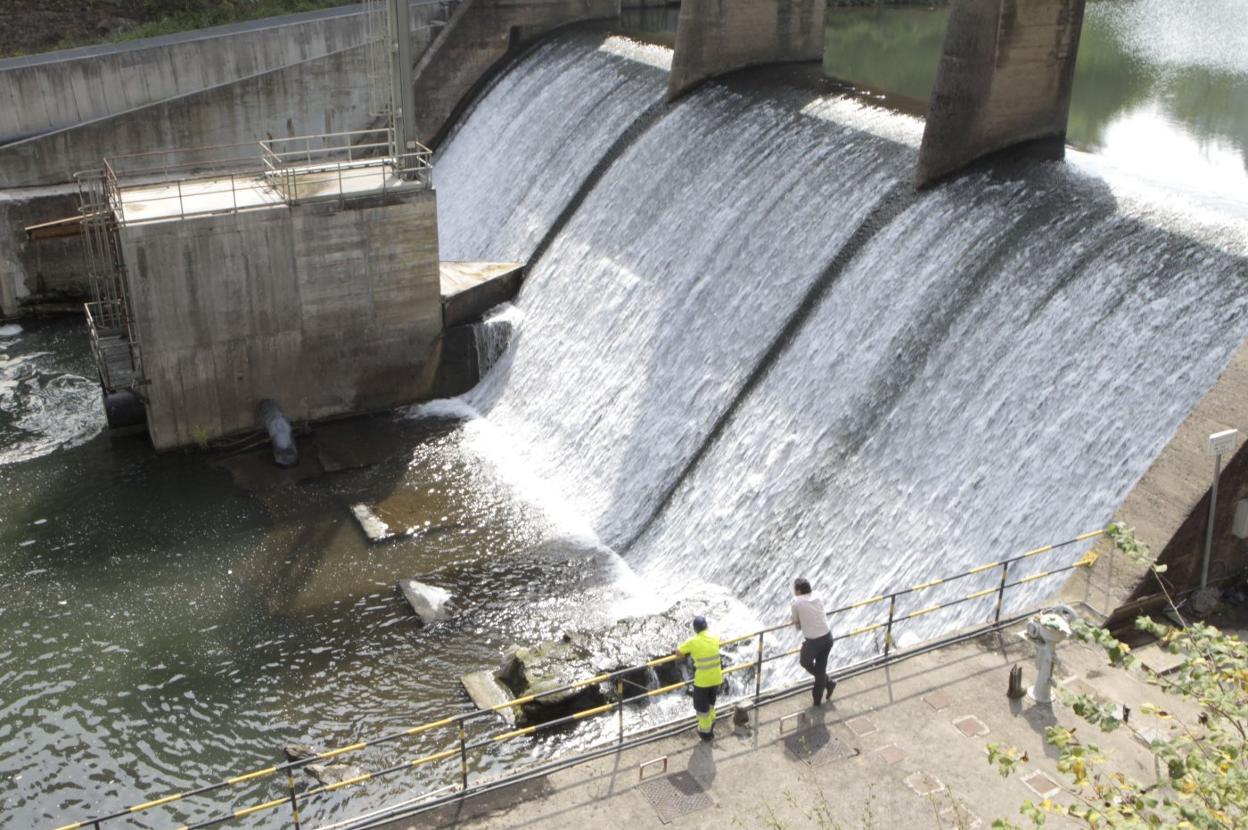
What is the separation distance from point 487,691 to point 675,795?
564 cm

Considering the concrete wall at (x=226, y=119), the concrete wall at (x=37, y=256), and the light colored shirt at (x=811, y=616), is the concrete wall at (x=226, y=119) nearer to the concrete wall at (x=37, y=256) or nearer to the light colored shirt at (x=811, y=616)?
the concrete wall at (x=37, y=256)

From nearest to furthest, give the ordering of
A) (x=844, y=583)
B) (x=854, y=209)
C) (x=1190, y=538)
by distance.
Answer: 1. (x=1190, y=538)
2. (x=844, y=583)
3. (x=854, y=209)

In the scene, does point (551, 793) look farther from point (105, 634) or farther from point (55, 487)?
point (55, 487)

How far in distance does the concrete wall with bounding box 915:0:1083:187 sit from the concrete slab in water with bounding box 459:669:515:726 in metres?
10.7

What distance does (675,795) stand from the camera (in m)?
11.0

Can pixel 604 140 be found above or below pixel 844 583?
above

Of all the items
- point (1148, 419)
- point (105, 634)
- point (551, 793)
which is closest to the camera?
point (551, 793)

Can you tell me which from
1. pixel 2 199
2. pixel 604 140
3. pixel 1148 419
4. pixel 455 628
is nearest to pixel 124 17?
pixel 2 199

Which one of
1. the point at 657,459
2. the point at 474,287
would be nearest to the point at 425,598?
the point at 657,459

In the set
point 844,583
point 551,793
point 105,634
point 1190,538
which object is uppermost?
point 1190,538

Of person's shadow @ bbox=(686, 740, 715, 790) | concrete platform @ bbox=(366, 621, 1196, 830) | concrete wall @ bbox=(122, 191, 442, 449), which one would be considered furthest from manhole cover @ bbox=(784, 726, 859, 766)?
concrete wall @ bbox=(122, 191, 442, 449)

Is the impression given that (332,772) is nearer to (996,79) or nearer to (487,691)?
(487,691)

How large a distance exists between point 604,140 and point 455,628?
14233 mm

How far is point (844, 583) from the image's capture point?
16.7 meters
